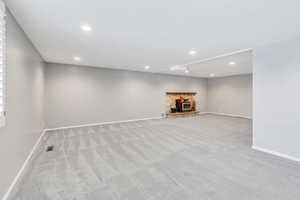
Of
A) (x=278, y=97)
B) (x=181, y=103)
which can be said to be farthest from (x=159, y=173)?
(x=181, y=103)

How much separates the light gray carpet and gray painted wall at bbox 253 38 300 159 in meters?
0.40

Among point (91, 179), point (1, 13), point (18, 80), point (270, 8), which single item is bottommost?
point (91, 179)

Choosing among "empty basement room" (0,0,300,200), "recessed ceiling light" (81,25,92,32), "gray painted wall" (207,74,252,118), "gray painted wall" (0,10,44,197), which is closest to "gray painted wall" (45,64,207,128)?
"empty basement room" (0,0,300,200)

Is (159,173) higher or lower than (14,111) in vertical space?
lower

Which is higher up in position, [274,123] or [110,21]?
[110,21]

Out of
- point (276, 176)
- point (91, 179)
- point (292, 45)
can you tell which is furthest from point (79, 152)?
point (292, 45)

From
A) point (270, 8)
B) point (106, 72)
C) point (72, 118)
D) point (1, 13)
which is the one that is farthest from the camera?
point (106, 72)

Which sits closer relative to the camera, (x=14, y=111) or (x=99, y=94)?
(x=14, y=111)

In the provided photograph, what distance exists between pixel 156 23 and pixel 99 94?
4428mm

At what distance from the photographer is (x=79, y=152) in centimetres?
312

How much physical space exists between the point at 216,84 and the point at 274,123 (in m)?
6.58

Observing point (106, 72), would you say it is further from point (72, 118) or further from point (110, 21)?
point (110, 21)

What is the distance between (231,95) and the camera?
27.2 ft

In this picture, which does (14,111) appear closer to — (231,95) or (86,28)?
(86,28)
